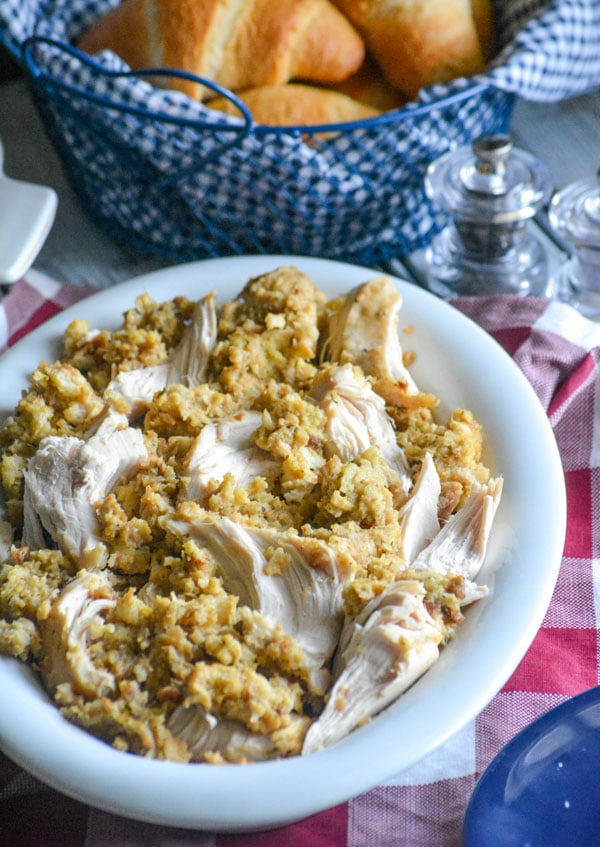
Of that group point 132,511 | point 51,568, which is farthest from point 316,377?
point 51,568

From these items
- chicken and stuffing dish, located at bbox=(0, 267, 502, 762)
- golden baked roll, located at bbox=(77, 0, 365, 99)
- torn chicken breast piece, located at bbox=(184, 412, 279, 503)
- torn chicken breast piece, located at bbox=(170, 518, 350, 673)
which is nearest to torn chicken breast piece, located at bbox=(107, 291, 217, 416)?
chicken and stuffing dish, located at bbox=(0, 267, 502, 762)

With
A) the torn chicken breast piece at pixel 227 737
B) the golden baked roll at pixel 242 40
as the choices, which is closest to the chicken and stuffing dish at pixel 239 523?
the torn chicken breast piece at pixel 227 737

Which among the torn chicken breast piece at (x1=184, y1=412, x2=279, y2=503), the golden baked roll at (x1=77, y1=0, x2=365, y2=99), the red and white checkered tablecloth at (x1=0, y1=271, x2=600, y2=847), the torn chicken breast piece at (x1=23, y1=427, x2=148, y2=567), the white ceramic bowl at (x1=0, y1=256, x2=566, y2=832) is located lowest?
the red and white checkered tablecloth at (x1=0, y1=271, x2=600, y2=847)

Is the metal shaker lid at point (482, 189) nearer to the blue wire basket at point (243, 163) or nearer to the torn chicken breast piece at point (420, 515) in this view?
the blue wire basket at point (243, 163)

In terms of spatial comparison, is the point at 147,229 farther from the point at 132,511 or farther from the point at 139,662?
the point at 139,662

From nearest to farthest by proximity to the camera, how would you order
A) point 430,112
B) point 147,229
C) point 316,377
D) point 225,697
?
point 225,697
point 316,377
point 430,112
point 147,229

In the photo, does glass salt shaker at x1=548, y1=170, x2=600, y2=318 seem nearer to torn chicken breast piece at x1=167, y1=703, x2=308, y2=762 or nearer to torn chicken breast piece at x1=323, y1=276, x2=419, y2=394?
torn chicken breast piece at x1=323, y1=276, x2=419, y2=394
